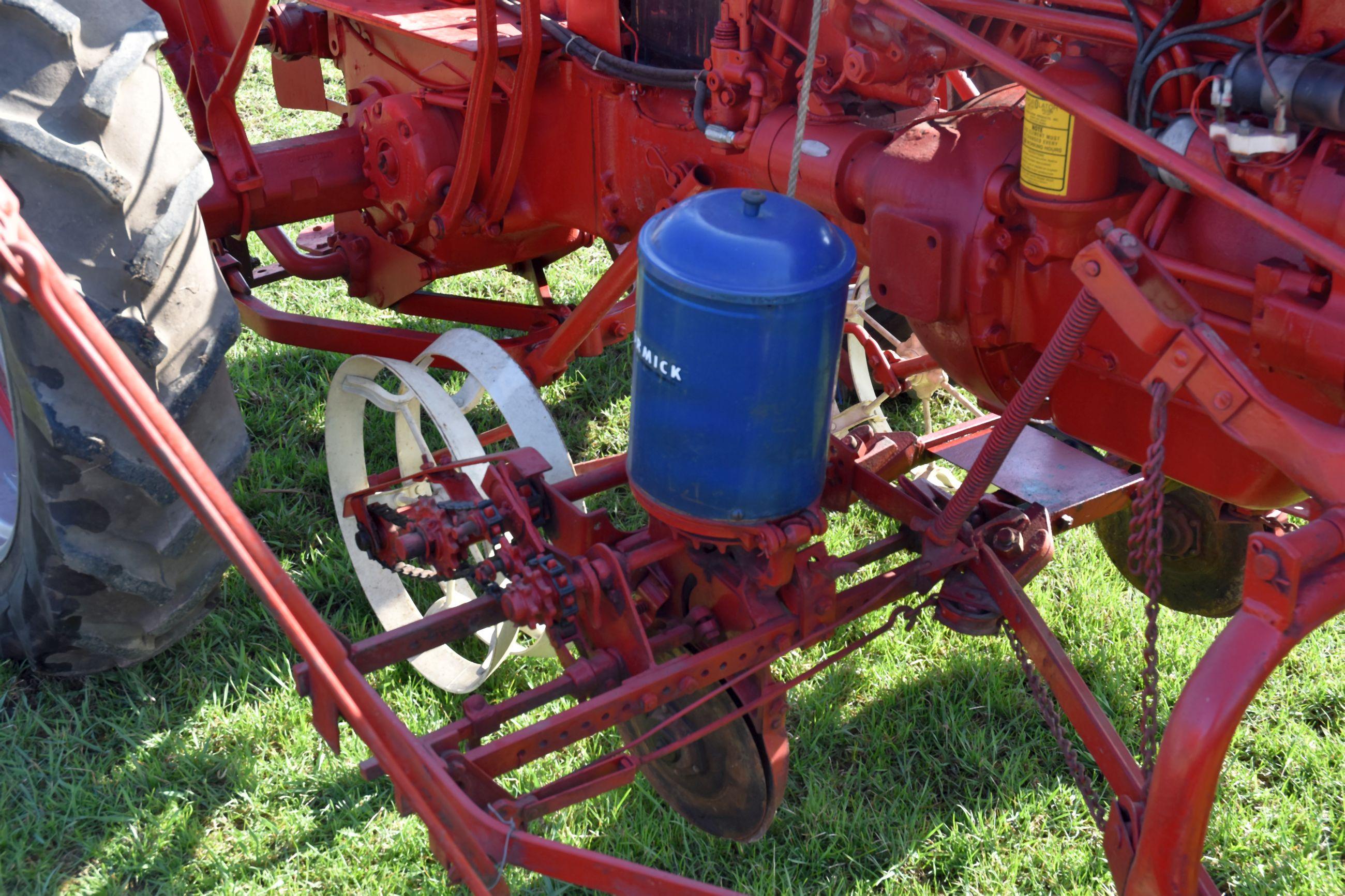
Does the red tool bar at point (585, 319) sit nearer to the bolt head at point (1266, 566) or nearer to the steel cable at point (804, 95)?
the steel cable at point (804, 95)

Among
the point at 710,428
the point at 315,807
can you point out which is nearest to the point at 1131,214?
the point at 710,428

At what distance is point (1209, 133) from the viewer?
171cm

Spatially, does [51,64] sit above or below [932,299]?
above

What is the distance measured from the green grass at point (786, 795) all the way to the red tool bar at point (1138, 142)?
59.4 inches

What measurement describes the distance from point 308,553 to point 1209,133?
2586 mm

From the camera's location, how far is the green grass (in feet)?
8.50

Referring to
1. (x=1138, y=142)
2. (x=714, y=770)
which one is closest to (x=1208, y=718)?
(x=1138, y=142)

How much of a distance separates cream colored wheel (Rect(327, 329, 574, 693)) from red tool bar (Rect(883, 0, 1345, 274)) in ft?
3.71

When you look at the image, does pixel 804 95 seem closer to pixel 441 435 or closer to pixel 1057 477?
pixel 1057 477

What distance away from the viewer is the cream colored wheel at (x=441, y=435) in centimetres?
265

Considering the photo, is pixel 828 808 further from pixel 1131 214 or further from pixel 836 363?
pixel 1131 214

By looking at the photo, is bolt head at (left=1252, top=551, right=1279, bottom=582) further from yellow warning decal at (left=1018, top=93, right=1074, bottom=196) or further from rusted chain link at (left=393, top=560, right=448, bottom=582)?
rusted chain link at (left=393, top=560, right=448, bottom=582)

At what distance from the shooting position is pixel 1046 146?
1.92 metres

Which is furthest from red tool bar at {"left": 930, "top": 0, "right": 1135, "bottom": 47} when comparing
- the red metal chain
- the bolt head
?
the bolt head
